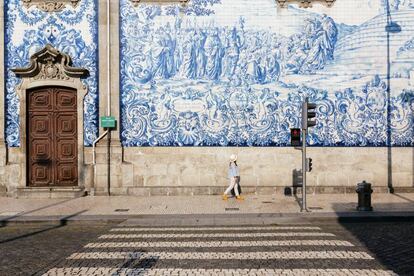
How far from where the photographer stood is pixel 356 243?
9336 millimetres

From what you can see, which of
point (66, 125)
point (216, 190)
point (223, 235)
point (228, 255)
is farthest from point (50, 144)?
point (228, 255)

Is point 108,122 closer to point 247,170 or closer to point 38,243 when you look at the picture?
point 247,170

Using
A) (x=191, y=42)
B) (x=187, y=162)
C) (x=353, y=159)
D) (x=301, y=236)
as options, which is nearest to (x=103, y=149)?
(x=187, y=162)

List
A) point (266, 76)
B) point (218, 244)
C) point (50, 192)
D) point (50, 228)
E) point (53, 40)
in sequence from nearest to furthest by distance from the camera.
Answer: point (218, 244), point (50, 228), point (50, 192), point (266, 76), point (53, 40)

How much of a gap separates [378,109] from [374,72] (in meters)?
1.14

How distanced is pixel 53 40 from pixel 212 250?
1110 cm

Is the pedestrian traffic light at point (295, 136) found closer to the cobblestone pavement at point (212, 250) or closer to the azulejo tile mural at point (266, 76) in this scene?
the azulejo tile mural at point (266, 76)

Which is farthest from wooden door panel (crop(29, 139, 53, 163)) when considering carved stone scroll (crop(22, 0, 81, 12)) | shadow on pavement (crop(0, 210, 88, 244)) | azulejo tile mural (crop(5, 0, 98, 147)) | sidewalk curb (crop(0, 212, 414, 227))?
sidewalk curb (crop(0, 212, 414, 227))

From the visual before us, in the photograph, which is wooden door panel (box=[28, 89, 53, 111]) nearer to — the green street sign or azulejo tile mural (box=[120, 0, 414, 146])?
the green street sign

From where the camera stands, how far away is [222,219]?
1260cm

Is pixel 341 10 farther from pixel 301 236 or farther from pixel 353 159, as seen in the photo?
pixel 301 236

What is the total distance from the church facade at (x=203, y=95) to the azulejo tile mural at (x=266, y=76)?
31 mm

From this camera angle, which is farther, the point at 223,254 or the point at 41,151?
the point at 41,151

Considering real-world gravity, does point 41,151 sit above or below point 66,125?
below
